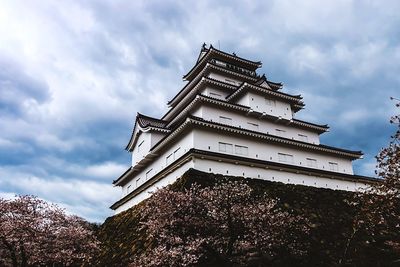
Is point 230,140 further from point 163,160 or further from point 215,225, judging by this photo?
point 215,225

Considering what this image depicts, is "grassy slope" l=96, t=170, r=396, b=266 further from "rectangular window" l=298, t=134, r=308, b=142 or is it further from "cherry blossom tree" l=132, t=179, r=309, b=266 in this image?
"rectangular window" l=298, t=134, r=308, b=142

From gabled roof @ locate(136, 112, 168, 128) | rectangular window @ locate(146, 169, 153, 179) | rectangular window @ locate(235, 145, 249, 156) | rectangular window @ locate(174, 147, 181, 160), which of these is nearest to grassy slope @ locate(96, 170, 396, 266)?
rectangular window @ locate(235, 145, 249, 156)

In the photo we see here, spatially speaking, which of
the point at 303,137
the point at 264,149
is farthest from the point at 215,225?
the point at 303,137

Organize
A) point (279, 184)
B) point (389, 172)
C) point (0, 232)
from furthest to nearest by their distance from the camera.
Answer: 1. point (279, 184)
2. point (0, 232)
3. point (389, 172)

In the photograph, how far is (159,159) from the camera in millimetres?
33656

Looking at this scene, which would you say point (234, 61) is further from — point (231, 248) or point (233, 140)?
point (231, 248)

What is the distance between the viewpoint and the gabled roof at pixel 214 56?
41.3 metres

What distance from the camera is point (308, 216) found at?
25.7 m

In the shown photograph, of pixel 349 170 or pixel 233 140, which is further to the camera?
pixel 349 170

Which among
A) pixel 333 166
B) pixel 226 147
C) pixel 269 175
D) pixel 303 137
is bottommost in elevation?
pixel 269 175

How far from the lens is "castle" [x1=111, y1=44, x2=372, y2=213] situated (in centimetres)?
2900

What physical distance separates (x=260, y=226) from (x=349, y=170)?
81.2ft

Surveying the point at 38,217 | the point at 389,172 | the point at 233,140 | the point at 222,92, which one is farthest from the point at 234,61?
the point at 389,172

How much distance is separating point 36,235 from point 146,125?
1656 centimetres
